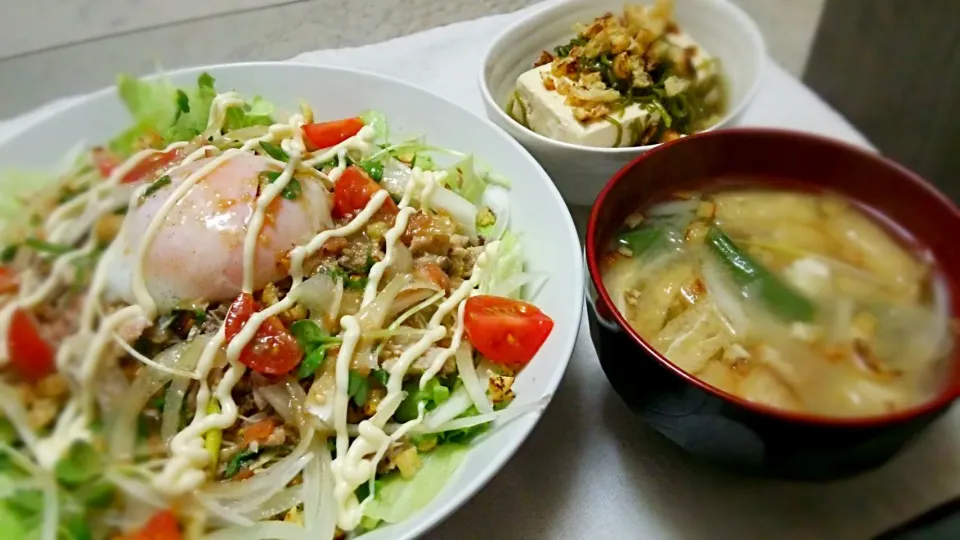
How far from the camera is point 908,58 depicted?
2545 mm

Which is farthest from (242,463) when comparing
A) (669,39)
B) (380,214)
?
(669,39)

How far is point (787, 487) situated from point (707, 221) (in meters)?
0.47

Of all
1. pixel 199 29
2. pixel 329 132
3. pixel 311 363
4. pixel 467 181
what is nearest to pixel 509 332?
pixel 311 363

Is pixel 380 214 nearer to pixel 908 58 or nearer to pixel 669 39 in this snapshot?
pixel 669 39

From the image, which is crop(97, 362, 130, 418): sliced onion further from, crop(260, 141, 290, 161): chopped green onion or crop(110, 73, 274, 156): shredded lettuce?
crop(110, 73, 274, 156): shredded lettuce

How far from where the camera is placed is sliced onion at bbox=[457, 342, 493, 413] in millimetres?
1260

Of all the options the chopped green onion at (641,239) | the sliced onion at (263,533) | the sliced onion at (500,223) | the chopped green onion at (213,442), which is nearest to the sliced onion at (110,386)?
the chopped green onion at (213,442)

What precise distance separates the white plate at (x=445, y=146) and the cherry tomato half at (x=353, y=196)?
0.27 m

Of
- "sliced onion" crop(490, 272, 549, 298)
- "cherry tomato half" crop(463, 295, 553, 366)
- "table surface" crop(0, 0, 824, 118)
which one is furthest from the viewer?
"table surface" crop(0, 0, 824, 118)

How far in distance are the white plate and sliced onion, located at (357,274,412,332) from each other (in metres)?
0.26

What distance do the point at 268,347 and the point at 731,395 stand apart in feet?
Result: 2.35

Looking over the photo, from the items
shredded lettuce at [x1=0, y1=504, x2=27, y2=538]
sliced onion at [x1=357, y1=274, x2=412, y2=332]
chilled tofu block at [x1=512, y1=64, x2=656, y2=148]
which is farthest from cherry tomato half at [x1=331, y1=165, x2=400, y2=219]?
shredded lettuce at [x1=0, y1=504, x2=27, y2=538]

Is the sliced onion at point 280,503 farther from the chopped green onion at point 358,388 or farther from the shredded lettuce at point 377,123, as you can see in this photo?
the shredded lettuce at point 377,123

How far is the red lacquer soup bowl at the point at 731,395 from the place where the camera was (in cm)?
98
